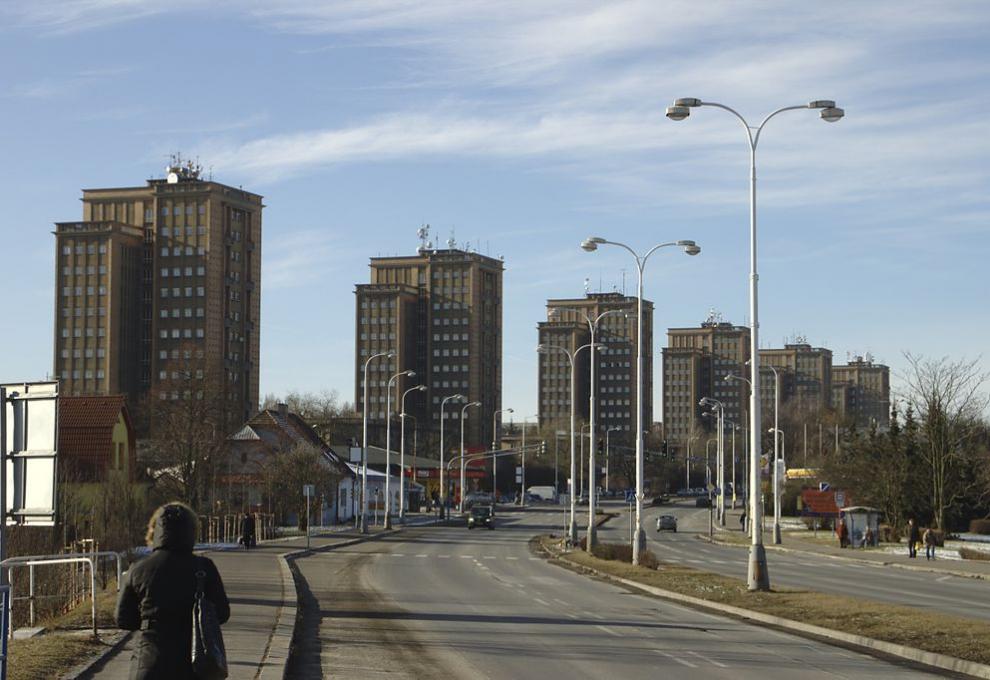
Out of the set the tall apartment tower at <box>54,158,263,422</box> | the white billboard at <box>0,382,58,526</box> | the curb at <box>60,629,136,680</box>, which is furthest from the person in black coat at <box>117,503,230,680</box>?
the tall apartment tower at <box>54,158,263,422</box>

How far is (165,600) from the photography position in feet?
26.7

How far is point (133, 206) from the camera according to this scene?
178750 millimetres

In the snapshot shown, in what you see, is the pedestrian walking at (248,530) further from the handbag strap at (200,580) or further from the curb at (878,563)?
the handbag strap at (200,580)

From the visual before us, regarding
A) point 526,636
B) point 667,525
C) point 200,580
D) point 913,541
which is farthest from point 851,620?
point 667,525

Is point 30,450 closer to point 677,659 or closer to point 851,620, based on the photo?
point 677,659

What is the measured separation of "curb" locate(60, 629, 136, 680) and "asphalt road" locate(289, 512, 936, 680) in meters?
2.20

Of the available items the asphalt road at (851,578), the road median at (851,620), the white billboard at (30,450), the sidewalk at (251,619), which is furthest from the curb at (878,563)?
the white billboard at (30,450)

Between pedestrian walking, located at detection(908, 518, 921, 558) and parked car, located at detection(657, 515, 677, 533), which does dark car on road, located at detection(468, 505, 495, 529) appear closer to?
parked car, located at detection(657, 515, 677, 533)

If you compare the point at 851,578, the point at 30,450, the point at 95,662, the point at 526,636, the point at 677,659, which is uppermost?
the point at 30,450

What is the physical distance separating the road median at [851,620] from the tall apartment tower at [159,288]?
139285 millimetres

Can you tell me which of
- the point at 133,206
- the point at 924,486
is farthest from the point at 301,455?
the point at 133,206

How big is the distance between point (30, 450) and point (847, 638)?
12.2 metres

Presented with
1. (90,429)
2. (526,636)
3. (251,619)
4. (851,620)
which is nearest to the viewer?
(526,636)

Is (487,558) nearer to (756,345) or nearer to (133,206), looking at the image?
(756,345)
